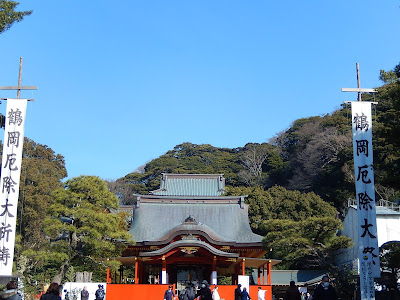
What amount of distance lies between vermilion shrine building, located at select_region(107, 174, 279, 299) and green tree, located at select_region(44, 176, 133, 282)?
4781mm

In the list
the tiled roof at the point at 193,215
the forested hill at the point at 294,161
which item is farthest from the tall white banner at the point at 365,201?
the tiled roof at the point at 193,215

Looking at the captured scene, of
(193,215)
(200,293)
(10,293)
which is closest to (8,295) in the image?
(10,293)

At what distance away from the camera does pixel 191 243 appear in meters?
23.5

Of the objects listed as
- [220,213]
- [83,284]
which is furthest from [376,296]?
[220,213]

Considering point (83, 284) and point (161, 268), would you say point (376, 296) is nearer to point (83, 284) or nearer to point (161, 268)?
point (83, 284)

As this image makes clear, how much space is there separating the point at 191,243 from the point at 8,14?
1382 cm

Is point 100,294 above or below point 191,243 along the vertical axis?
below

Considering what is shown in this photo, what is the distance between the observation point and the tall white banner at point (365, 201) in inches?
537

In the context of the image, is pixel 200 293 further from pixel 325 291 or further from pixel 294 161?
pixel 294 161

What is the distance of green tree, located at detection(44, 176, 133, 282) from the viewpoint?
1880cm

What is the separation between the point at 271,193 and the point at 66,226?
2230cm

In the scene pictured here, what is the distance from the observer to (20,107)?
1520cm

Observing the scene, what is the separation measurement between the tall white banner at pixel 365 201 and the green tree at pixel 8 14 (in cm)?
1089

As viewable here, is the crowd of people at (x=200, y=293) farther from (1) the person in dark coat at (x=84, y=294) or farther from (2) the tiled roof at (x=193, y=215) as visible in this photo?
A: (2) the tiled roof at (x=193, y=215)
